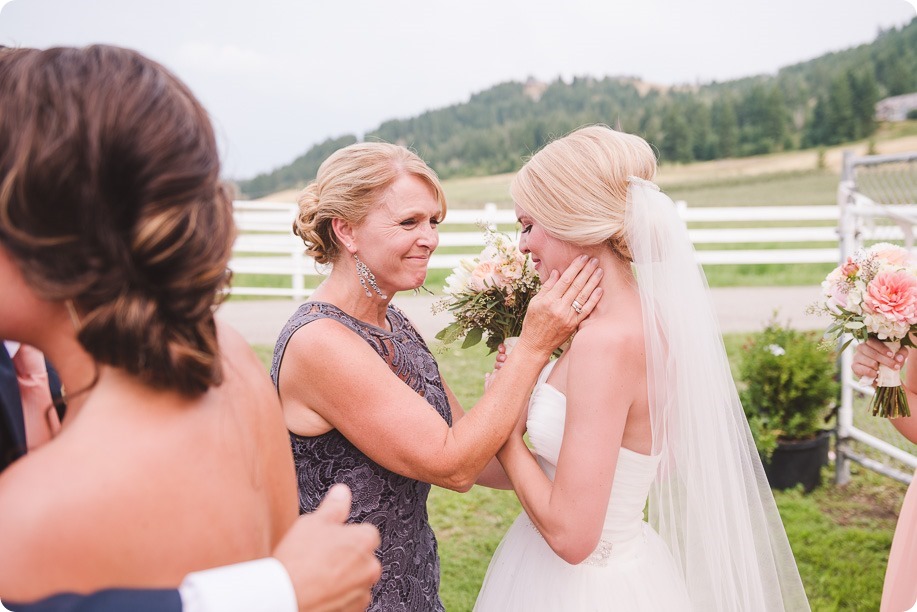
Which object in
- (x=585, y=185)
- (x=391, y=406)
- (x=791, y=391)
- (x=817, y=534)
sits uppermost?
(x=585, y=185)

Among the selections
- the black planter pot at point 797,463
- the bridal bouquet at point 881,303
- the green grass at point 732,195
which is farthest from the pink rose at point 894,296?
the green grass at point 732,195

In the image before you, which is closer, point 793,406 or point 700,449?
point 700,449

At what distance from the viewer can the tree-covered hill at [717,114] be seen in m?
41.8

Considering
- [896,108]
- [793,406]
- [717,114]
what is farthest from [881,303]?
[896,108]

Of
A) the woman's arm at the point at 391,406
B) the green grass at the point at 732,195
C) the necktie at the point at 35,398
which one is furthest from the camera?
the green grass at the point at 732,195

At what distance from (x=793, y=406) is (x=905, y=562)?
11.3 ft

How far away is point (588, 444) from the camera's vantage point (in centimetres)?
225

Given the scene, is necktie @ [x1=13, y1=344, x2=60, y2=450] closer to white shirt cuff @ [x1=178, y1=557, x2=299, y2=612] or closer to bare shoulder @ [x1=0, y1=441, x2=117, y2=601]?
bare shoulder @ [x1=0, y1=441, x2=117, y2=601]

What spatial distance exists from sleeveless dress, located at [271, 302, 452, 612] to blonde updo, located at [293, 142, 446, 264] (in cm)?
33

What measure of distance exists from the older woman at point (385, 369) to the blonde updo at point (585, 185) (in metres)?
0.13

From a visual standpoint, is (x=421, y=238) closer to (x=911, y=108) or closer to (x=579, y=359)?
(x=579, y=359)

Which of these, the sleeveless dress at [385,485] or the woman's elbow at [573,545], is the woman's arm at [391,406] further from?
the woman's elbow at [573,545]

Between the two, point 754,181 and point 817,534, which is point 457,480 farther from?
point 754,181

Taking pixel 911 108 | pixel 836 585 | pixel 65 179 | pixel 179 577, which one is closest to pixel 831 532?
pixel 836 585
